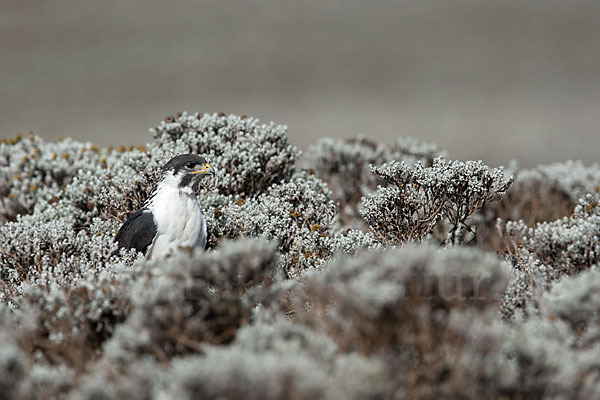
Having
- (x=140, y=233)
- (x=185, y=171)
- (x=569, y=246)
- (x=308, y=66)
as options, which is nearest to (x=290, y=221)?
(x=185, y=171)

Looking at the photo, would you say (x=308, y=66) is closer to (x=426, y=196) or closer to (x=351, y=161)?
(x=351, y=161)

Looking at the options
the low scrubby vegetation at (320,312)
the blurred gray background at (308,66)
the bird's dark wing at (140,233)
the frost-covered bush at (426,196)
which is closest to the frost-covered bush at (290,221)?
the low scrubby vegetation at (320,312)

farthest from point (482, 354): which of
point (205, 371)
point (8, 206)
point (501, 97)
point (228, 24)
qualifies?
point (228, 24)

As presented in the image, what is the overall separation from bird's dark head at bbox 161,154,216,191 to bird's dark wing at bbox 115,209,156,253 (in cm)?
41

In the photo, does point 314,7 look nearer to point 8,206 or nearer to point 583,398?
point 8,206

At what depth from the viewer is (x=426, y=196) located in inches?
244

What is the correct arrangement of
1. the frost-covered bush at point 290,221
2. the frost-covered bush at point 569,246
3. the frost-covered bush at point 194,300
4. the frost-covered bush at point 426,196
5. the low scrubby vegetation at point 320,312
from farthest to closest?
the frost-covered bush at point 290,221, the frost-covered bush at point 426,196, the frost-covered bush at point 569,246, the frost-covered bush at point 194,300, the low scrubby vegetation at point 320,312

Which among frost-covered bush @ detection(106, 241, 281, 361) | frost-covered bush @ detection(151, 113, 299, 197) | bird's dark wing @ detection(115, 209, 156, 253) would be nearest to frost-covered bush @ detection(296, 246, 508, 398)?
frost-covered bush @ detection(106, 241, 281, 361)

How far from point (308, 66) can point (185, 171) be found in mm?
32761

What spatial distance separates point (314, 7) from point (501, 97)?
1648 cm

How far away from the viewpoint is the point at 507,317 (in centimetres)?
486

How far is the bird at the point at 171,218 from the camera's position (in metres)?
5.84

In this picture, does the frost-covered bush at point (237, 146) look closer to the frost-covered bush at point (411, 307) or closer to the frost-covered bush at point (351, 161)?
the frost-covered bush at point (351, 161)

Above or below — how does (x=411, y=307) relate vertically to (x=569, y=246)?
below
